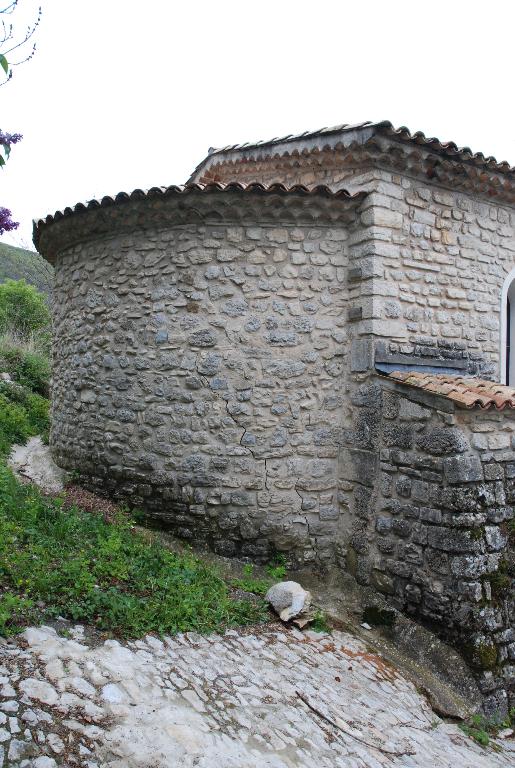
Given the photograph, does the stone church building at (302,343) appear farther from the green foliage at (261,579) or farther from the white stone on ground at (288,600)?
the white stone on ground at (288,600)

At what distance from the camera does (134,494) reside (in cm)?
638

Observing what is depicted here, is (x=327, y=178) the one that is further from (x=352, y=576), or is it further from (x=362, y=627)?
(x=362, y=627)

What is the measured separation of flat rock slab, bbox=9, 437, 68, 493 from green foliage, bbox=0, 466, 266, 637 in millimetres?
1120

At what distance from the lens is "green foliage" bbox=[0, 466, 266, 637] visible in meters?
4.11

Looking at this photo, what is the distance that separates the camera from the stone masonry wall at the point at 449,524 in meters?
4.76

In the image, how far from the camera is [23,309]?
1692 cm

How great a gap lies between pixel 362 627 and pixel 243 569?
1295mm

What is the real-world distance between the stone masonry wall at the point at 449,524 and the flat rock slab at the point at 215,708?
67 centimetres

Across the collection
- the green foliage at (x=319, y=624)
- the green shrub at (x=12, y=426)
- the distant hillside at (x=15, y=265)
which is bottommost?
the green foliage at (x=319, y=624)

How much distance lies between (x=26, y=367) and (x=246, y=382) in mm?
8358

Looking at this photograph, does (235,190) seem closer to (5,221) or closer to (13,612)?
(5,221)

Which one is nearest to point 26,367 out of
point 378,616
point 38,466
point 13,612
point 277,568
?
point 38,466

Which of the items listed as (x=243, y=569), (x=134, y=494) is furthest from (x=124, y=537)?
(x=243, y=569)

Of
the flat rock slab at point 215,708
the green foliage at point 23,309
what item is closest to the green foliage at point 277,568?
the flat rock slab at point 215,708
